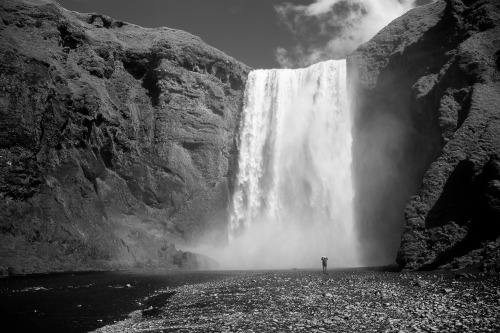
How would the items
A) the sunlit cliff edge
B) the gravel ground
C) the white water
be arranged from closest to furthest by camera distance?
the gravel ground → the sunlit cliff edge → the white water

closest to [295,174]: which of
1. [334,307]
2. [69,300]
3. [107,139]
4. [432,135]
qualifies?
[432,135]

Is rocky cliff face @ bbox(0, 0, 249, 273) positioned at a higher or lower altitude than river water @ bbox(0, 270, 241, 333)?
higher

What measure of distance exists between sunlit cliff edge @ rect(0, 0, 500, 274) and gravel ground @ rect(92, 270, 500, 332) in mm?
5956

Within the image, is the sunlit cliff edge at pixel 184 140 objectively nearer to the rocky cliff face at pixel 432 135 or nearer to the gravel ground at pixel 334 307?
the rocky cliff face at pixel 432 135

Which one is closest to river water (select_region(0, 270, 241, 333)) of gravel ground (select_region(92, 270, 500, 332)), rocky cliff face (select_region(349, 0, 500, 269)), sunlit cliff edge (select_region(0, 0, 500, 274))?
gravel ground (select_region(92, 270, 500, 332))

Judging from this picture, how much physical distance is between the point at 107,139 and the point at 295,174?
26.0 m

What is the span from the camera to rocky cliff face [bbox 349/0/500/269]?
27.5 meters

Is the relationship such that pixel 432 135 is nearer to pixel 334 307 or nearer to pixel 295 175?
pixel 295 175

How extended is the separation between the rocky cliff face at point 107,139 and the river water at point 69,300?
26.6 feet

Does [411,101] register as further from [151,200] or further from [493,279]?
[151,200]

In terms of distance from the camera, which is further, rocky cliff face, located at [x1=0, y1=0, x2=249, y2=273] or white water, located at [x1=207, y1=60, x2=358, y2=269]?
white water, located at [x1=207, y1=60, x2=358, y2=269]

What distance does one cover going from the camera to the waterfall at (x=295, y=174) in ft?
162

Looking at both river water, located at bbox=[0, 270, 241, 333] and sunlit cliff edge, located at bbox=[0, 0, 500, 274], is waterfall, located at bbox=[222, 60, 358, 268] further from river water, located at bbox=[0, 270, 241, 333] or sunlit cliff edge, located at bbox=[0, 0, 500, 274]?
river water, located at bbox=[0, 270, 241, 333]

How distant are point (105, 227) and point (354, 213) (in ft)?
96.7
